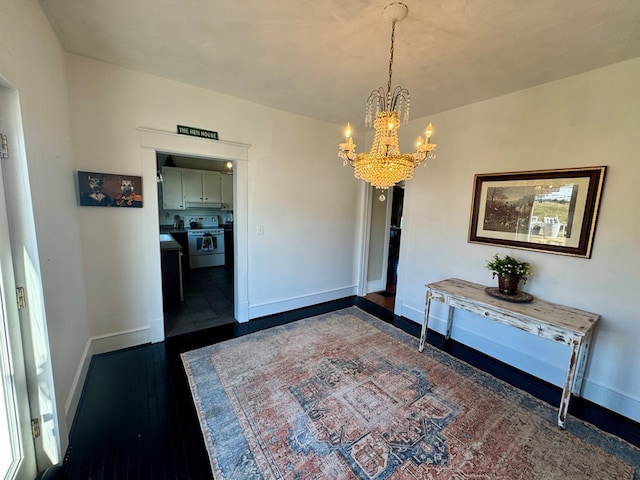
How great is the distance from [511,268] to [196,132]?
3.35 metres

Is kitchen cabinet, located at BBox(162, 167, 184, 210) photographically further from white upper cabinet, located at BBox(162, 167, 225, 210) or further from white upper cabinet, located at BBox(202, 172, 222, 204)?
white upper cabinet, located at BBox(202, 172, 222, 204)

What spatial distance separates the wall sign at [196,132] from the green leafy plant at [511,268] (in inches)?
122

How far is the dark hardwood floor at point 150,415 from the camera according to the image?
1467 millimetres

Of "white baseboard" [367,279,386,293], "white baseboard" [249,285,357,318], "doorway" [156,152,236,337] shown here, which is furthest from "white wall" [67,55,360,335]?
"doorway" [156,152,236,337]

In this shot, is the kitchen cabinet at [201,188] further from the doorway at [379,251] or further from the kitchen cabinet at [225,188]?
the doorway at [379,251]

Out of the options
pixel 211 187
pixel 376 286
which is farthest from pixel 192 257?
pixel 376 286

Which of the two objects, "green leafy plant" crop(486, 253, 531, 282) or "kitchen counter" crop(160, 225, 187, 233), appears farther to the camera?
"kitchen counter" crop(160, 225, 187, 233)

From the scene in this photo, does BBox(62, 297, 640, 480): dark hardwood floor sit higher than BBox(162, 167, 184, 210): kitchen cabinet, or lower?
lower

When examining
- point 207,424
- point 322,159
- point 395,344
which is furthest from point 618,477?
point 322,159

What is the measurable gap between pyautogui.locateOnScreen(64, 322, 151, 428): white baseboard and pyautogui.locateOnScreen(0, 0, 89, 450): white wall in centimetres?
10

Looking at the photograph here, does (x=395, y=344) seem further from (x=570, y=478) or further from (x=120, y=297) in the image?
(x=120, y=297)

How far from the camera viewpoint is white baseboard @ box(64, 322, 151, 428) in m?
1.88

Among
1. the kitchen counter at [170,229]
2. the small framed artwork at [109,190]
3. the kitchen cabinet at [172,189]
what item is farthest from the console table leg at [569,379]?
the kitchen cabinet at [172,189]

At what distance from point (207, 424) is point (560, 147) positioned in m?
3.52
